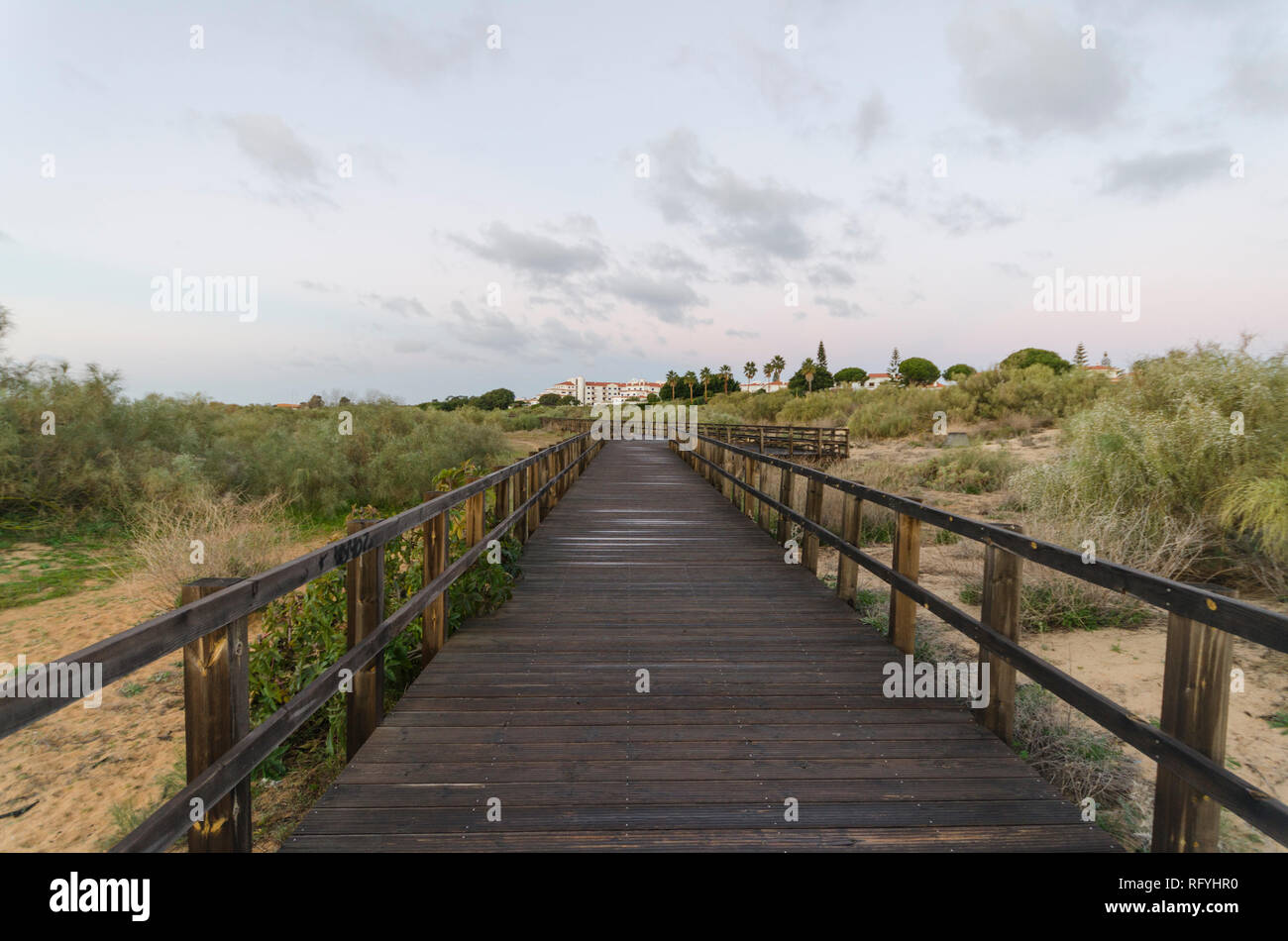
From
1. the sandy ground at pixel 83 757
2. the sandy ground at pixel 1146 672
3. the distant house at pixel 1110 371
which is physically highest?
the distant house at pixel 1110 371

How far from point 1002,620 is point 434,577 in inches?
133

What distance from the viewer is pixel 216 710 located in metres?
2.06

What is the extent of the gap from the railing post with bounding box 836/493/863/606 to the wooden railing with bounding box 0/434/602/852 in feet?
10.8

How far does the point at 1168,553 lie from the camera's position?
7570mm

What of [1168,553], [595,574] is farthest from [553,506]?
[1168,553]

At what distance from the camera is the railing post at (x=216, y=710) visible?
201cm

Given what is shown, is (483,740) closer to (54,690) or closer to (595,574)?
(54,690)

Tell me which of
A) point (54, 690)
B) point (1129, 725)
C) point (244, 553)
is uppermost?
point (54, 690)

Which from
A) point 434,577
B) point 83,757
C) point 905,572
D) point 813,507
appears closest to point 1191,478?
point 813,507

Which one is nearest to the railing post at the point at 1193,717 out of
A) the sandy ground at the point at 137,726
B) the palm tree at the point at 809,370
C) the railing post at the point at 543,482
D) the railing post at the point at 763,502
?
the sandy ground at the point at 137,726

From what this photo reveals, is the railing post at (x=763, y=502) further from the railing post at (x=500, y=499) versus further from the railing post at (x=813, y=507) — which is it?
the railing post at (x=500, y=499)

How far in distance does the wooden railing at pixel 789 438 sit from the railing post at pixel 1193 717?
59.6 feet

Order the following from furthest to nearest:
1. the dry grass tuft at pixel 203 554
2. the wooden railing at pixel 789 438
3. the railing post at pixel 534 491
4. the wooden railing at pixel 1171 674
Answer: the wooden railing at pixel 789 438 < the railing post at pixel 534 491 < the dry grass tuft at pixel 203 554 < the wooden railing at pixel 1171 674
